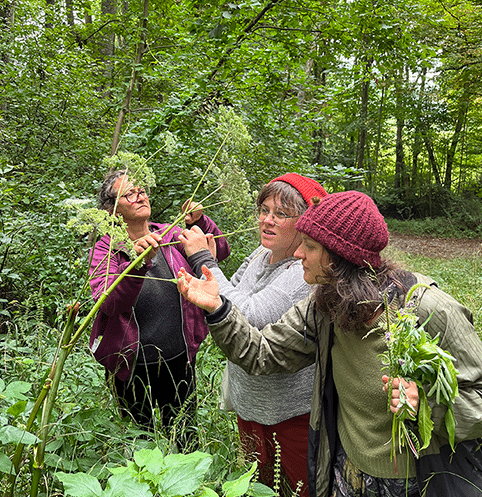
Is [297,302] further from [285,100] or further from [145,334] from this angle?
[285,100]

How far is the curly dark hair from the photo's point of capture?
1.52 m

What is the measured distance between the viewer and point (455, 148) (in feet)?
70.3

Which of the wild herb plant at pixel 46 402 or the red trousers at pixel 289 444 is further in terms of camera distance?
the red trousers at pixel 289 444

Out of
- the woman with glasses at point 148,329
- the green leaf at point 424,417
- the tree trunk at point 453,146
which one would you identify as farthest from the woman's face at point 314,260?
the tree trunk at point 453,146

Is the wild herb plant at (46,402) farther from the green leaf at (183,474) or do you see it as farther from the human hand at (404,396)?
the human hand at (404,396)

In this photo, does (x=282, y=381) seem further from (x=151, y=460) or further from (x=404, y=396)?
(x=151, y=460)

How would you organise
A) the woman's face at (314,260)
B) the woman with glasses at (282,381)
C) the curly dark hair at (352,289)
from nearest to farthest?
the curly dark hair at (352,289) < the woman's face at (314,260) < the woman with glasses at (282,381)

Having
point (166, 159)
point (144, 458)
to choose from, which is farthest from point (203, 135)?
point (144, 458)

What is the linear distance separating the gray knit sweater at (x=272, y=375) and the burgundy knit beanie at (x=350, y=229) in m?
0.43

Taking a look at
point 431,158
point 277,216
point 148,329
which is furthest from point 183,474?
point 431,158

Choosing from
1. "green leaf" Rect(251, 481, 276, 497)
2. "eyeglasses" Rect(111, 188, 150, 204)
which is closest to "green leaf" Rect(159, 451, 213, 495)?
"green leaf" Rect(251, 481, 276, 497)

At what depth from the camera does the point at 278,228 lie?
2.02 m

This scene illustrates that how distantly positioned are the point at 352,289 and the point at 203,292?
59 cm

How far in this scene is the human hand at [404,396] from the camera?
124 centimetres
